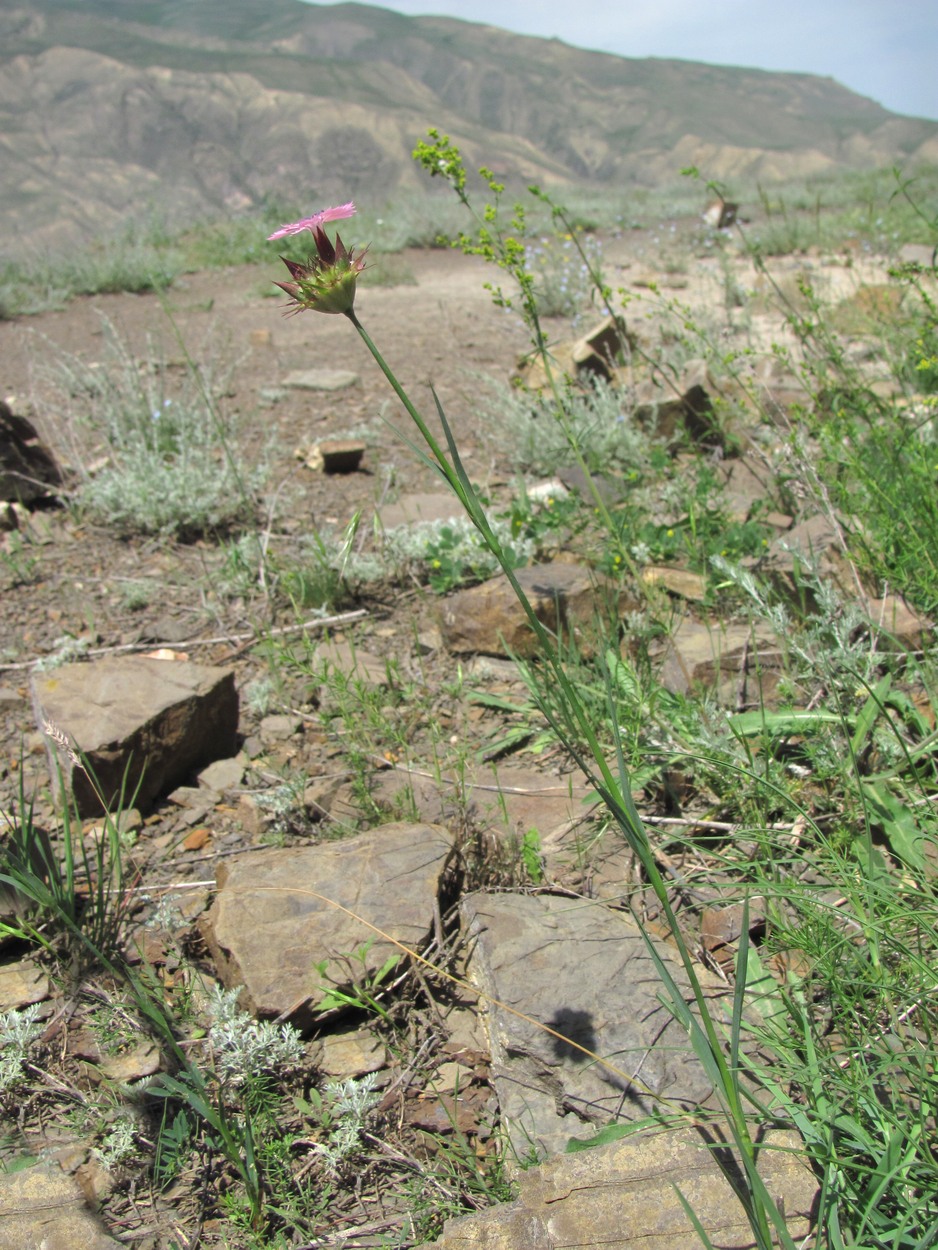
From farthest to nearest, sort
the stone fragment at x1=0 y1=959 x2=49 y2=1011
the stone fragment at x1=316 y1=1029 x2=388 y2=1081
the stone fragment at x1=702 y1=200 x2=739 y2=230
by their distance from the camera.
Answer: the stone fragment at x1=702 y1=200 x2=739 y2=230, the stone fragment at x1=0 y1=959 x2=49 y2=1011, the stone fragment at x1=316 y1=1029 x2=388 y2=1081

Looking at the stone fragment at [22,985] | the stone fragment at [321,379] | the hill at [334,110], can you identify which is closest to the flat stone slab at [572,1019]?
the stone fragment at [22,985]

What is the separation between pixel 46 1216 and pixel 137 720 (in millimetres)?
1172

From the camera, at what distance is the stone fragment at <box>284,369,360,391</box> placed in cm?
525

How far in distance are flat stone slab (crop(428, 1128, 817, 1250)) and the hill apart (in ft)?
120

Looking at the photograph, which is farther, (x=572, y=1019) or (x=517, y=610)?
(x=517, y=610)

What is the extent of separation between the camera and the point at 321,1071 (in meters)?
1.52

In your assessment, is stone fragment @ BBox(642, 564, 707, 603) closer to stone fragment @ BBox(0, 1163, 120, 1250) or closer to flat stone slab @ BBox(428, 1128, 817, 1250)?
flat stone slab @ BBox(428, 1128, 817, 1250)

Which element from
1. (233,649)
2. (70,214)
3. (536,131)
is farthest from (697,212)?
(536,131)

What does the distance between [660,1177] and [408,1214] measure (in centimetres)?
40

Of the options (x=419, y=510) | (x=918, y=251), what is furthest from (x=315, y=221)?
(x=918, y=251)

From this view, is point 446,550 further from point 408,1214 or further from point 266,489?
point 408,1214

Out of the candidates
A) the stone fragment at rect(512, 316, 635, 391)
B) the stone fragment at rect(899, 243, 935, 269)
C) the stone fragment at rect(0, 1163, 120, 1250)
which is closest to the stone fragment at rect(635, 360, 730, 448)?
the stone fragment at rect(512, 316, 635, 391)

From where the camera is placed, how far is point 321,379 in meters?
5.31

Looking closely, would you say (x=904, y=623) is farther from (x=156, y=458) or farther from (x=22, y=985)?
(x=156, y=458)
